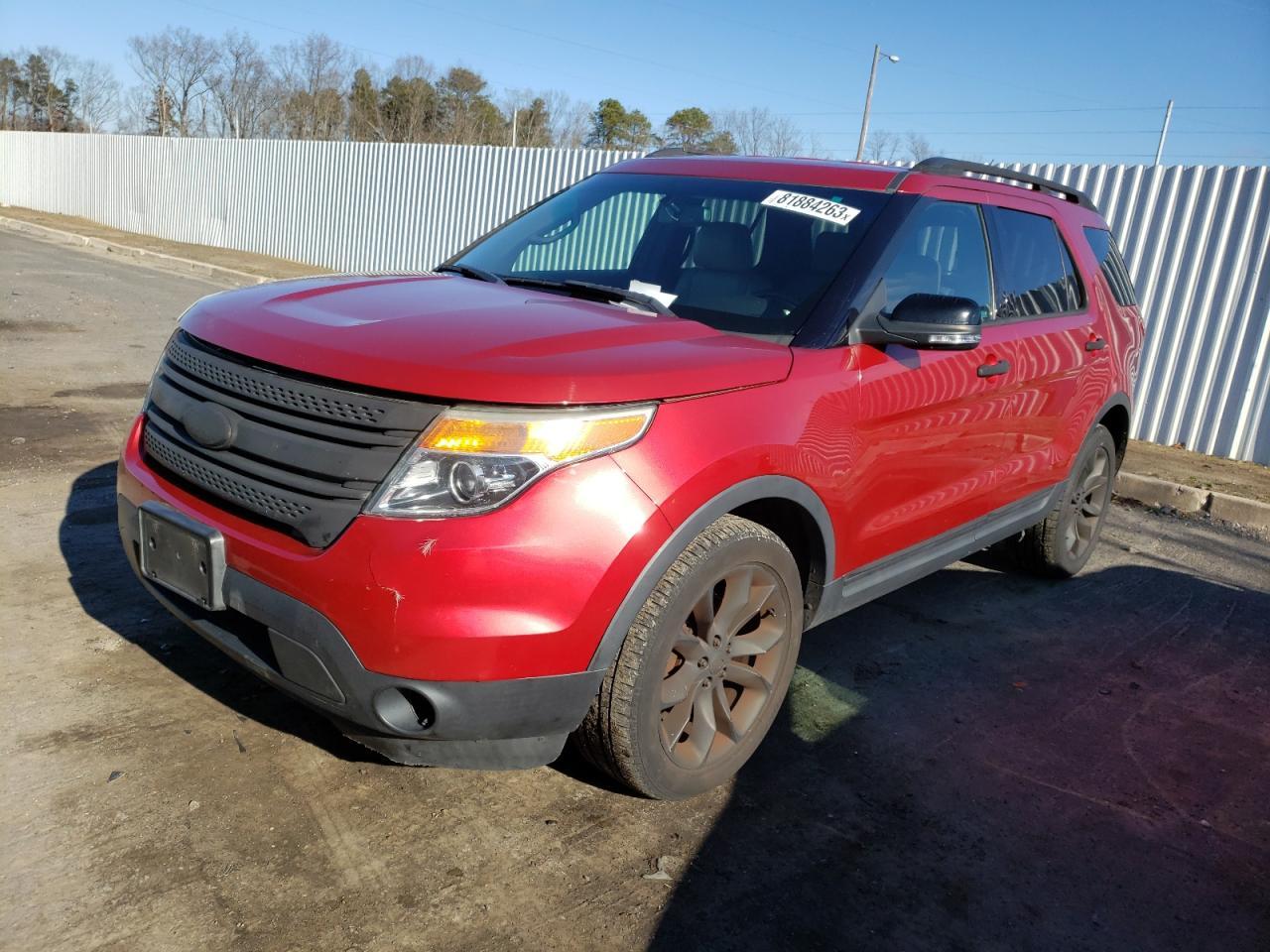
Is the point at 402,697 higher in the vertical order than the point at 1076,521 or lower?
higher

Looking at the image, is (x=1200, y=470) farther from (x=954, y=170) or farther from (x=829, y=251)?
(x=829, y=251)

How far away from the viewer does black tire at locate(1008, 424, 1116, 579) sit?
5.08m

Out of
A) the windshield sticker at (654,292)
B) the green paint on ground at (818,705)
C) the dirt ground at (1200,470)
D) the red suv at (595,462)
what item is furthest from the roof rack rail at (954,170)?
the dirt ground at (1200,470)

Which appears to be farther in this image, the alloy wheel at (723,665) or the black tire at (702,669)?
the alloy wheel at (723,665)

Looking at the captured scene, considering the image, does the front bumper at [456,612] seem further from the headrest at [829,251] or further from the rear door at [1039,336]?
the rear door at [1039,336]

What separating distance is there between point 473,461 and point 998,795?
202 centimetres

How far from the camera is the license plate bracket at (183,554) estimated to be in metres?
2.48

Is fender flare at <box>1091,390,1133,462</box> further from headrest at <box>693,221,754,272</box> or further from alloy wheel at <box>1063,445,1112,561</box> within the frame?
headrest at <box>693,221,754,272</box>

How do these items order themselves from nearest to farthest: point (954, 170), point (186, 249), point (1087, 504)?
1. point (954, 170)
2. point (1087, 504)
3. point (186, 249)

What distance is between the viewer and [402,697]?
2348 mm

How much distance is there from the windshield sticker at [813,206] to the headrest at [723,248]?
170 millimetres

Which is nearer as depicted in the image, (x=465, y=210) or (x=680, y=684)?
(x=680, y=684)

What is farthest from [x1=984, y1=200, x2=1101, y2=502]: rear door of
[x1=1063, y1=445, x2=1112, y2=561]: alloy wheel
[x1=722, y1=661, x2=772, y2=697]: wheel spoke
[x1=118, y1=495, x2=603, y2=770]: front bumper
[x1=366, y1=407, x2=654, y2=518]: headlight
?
[x1=118, y1=495, x2=603, y2=770]: front bumper

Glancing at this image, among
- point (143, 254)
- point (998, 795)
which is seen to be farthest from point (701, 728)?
point (143, 254)
